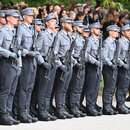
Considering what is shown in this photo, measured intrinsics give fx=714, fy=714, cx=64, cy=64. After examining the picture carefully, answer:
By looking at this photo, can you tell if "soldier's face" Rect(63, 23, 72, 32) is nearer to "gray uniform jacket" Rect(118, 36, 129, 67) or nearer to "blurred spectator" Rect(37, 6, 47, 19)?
"gray uniform jacket" Rect(118, 36, 129, 67)

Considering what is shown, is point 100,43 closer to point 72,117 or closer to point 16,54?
point 72,117

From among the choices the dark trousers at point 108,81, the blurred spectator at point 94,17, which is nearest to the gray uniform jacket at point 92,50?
the dark trousers at point 108,81

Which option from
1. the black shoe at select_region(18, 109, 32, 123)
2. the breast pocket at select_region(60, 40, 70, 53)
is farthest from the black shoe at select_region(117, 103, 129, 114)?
the black shoe at select_region(18, 109, 32, 123)

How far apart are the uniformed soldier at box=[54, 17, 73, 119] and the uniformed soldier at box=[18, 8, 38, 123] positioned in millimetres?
923

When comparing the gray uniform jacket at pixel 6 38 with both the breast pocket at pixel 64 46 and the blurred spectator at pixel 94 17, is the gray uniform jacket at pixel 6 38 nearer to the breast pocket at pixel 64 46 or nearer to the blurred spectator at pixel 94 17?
the breast pocket at pixel 64 46

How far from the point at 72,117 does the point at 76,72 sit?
109cm

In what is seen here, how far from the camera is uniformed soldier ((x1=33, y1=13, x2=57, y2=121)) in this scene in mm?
14188

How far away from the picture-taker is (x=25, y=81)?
45.0 feet

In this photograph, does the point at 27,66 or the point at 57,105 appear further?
the point at 57,105

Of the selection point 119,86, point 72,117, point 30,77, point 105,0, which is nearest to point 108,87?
point 119,86

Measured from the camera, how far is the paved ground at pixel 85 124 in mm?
13094

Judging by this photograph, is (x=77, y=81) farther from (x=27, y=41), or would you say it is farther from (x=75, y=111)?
(x=27, y=41)

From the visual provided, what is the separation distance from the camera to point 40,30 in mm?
15031

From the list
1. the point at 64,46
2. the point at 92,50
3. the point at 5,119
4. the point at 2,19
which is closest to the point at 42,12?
the point at 92,50
